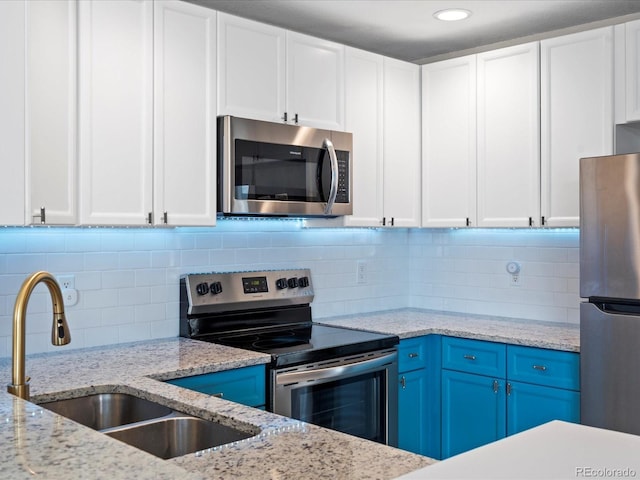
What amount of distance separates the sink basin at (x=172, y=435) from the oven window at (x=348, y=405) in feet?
3.25

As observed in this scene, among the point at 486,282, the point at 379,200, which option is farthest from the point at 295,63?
the point at 486,282

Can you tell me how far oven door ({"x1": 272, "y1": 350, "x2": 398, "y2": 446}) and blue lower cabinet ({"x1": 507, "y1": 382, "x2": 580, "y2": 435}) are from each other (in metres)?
0.56

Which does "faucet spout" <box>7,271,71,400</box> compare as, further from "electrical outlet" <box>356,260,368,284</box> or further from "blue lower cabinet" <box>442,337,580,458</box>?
"electrical outlet" <box>356,260,368,284</box>

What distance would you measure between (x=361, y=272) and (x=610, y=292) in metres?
1.58

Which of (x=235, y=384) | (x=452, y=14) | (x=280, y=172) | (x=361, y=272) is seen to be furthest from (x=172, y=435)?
(x=452, y=14)

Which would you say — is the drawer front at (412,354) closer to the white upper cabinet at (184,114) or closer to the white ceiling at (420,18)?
the white upper cabinet at (184,114)

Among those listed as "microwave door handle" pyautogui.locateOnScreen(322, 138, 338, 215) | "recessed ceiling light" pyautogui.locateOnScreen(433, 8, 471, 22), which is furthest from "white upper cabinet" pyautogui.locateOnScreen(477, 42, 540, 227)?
"microwave door handle" pyautogui.locateOnScreen(322, 138, 338, 215)

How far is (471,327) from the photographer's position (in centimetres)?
354

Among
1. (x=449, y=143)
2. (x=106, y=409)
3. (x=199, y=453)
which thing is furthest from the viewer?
(x=449, y=143)

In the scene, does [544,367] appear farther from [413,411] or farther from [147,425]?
[147,425]

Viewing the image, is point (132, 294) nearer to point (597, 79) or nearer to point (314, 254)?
point (314, 254)

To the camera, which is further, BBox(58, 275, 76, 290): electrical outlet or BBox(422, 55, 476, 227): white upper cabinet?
BBox(422, 55, 476, 227): white upper cabinet

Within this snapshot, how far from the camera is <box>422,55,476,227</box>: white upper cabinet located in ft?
12.2

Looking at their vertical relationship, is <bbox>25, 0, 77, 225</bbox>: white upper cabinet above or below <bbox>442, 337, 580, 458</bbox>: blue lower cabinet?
above
